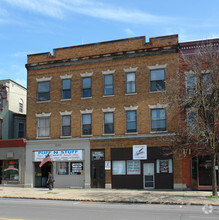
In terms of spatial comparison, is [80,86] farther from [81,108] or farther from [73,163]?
[73,163]

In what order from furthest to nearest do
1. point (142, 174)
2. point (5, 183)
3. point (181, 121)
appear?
point (5, 183) < point (142, 174) < point (181, 121)

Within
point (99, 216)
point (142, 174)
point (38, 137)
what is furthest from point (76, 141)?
point (99, 216)

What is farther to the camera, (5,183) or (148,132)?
(5,183)

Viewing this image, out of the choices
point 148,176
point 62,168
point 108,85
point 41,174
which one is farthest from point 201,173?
point 41,174

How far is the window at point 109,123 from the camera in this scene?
84.3ft

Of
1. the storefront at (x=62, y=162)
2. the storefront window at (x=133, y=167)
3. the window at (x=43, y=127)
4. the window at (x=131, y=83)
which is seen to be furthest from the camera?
the window at (x=43, y=127)

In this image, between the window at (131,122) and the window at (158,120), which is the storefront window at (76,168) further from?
the window at (158,120)

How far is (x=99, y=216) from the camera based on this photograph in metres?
12.1

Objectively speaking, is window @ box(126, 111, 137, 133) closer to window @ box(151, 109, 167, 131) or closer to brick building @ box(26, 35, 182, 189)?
brick building @ box(26, 35, 182, 189)

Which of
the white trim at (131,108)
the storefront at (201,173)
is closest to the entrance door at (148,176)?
the storefront at (201,173)

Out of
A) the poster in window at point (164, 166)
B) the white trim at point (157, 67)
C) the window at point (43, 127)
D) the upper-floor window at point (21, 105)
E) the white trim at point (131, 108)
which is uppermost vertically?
the white trim at point (157, 67)

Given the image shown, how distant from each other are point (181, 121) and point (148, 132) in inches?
114

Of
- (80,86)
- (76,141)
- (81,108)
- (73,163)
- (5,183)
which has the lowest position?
(5,183)

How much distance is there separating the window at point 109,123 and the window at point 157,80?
3952 mm
